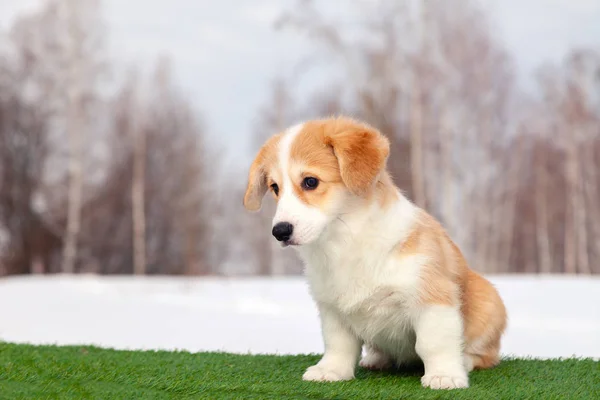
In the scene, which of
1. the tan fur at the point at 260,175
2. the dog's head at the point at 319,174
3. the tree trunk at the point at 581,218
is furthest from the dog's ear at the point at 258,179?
the tree trunk at the point at 581,218

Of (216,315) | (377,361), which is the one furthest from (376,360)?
(216,315)

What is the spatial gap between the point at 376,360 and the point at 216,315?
5314mm

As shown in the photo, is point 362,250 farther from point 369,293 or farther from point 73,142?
point 73,142

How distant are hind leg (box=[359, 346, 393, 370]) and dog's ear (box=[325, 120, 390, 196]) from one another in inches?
45.1

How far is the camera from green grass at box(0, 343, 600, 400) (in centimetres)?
325

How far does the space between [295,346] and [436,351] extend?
9.31 feet

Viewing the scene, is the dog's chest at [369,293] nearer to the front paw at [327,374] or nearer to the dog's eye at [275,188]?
the front paw at [327,374]

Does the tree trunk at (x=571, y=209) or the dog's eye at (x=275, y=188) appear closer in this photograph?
the dog's eye at (x=275, y=188)

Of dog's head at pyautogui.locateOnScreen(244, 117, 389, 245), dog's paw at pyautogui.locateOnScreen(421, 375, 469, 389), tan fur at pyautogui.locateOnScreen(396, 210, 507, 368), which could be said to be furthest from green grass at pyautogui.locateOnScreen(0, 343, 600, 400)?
dog's head at pyautogui.locateOnScreen(244, 117, 389, 245)

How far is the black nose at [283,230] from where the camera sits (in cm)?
312

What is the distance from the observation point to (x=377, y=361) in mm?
4070

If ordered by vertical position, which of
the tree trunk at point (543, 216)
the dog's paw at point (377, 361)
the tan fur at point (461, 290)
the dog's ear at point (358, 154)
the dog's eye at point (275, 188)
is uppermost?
the dog's ear at point (358, 154)

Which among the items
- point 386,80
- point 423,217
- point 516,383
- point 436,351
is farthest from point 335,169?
point 386,80

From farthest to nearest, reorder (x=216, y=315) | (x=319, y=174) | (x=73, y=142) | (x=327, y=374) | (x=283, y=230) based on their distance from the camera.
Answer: (x=73, y=142) → (x=216, y=315) → (x=327, y=374) → (x=319, y=174) → (x=283, y=230)
